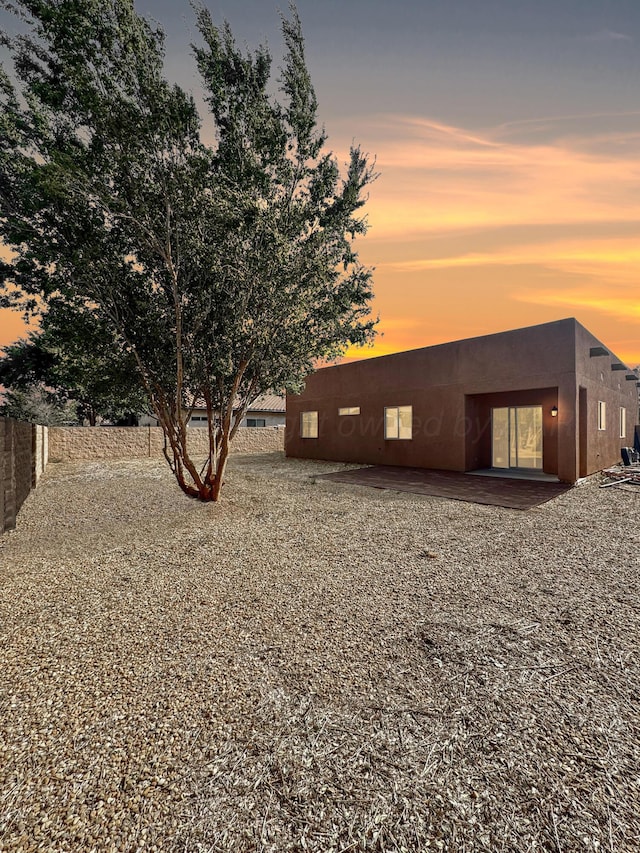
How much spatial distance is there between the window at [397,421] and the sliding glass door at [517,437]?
2.59 metres

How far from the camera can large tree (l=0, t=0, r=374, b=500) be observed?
493cm

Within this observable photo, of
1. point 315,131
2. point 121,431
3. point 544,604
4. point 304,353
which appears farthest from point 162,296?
point 121,431

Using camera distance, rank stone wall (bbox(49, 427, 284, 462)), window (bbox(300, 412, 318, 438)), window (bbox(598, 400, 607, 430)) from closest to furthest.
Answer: window (bbox(598, 400, 607, 430)), stone wall (bbox(49, 427, 284, 462)), window (bbox(300, 412, 318, 438))

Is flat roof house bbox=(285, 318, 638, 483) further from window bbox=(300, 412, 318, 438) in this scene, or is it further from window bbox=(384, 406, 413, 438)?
window bbox=(300, 412, 318, 438)

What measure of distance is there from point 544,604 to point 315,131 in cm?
717

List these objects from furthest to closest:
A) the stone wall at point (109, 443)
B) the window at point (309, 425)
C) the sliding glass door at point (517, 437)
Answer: the window at point (309, 425)
the stone wall at point (109, 443)
the sliding glass door at point (517, 437)

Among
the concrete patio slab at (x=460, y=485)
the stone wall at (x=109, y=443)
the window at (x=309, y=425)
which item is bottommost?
the concrete patio slab at (x=460, y=485)

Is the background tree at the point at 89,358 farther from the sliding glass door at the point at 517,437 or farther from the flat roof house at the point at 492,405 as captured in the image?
the sliding glass door at the point at 517,437

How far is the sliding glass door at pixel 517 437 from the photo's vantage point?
1090 centimetres

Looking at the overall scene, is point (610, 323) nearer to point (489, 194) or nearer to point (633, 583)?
point (489, 194)

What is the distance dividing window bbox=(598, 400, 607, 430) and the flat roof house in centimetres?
3

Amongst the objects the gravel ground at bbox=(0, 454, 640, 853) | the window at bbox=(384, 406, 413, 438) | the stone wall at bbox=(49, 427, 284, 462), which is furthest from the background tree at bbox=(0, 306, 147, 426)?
the window at bbox=(384, 406, 413, 438)

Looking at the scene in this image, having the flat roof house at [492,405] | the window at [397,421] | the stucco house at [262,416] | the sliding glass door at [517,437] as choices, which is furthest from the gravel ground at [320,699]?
the stucco house at [262,416]

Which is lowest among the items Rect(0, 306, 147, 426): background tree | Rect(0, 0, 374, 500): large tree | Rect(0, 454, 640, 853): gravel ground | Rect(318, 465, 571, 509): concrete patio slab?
Rect(0, 454, 640, 853): gravel ground
